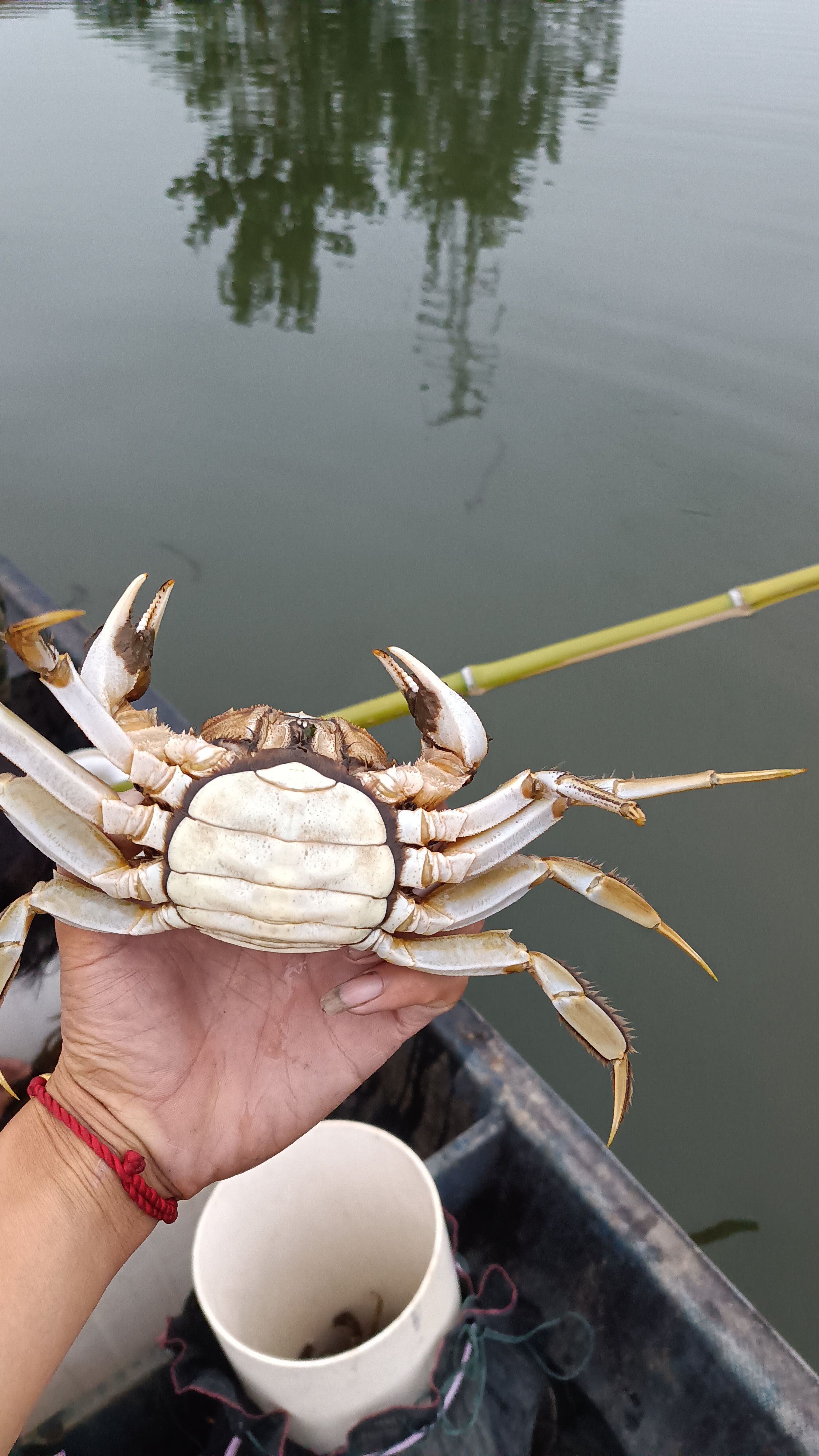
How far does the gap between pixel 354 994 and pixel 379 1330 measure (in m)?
1.37

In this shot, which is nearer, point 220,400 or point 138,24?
point 220,400

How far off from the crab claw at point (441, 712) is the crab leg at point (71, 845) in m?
0.86

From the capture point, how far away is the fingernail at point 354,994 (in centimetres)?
219

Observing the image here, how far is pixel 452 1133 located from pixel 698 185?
11571 millimetres

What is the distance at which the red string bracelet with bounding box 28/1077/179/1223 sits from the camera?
7.00ft

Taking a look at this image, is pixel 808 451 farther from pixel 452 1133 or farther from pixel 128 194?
→ pixel 128 194

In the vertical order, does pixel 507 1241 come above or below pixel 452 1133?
below

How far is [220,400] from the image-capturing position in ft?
25.1

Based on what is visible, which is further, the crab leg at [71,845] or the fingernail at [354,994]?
the fingernail at [354,994]

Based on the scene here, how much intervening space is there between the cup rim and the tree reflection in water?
6.33m

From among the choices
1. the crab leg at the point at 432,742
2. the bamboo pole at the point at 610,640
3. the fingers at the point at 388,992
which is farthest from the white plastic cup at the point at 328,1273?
the bamboo pole at the point at 610,640

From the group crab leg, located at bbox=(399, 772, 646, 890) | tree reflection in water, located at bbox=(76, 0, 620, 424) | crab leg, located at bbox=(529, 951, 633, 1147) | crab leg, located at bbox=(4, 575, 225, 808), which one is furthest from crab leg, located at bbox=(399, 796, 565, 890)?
tree reflection in water, located at bbox=(76, 0, 620, 424)

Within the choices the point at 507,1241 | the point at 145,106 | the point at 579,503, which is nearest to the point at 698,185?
the point at 579,503

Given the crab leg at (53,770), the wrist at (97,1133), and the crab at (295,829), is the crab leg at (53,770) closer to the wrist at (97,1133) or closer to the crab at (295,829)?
the crab at (295,829)
